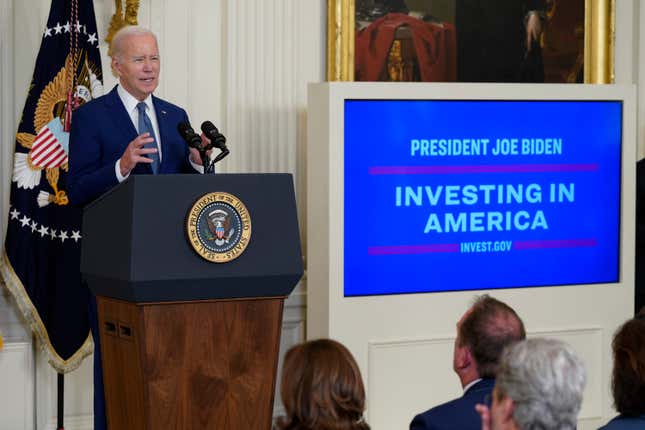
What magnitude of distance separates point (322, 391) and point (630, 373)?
923 mm

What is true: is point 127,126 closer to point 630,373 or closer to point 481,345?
point 481,345

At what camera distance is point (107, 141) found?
15.3ft

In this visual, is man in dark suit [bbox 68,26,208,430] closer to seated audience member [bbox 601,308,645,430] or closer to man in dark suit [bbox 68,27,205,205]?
man in dark suit [bbox 68,27,205,205]

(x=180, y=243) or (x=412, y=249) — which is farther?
(x=412, y=249)

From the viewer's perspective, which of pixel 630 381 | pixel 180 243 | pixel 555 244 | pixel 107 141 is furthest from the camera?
pixel 555 244

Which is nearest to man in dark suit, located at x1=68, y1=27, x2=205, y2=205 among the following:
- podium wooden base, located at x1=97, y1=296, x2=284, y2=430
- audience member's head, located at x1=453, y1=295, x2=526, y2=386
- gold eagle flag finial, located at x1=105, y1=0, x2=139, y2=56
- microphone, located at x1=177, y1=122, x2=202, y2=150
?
microphone, located at x1=177, y1=122, x2=202, y2=150

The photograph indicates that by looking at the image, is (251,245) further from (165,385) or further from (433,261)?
(433,261)

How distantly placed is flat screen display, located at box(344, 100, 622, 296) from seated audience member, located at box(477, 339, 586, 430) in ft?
13.1

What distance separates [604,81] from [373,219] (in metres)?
2.18

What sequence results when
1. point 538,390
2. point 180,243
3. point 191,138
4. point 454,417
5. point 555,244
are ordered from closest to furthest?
1. point 538,390
2. point 454,417
3. point 180,243
4. point 191,138
5. point 555,244

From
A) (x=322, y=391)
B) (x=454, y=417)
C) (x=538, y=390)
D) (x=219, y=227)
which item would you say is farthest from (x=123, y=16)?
(x=538, y=390)

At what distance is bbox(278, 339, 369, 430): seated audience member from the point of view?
2861 millimetres

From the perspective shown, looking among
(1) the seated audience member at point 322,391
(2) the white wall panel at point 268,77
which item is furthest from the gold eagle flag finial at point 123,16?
(1) the seated audience member at point 322,391

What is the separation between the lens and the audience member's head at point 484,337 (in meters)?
3.62
